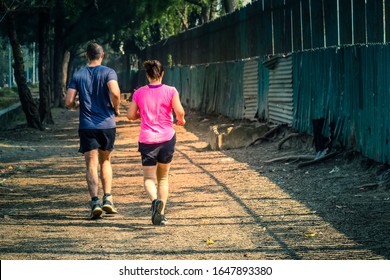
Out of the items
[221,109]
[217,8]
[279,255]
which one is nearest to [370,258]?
[279,255]

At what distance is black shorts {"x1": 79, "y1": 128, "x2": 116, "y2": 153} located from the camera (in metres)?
10.2

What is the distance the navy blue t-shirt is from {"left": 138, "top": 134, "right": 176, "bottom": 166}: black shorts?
0.71 meters

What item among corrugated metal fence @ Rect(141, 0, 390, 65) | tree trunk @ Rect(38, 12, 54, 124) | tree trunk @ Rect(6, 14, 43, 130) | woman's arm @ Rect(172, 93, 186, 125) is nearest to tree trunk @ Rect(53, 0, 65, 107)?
corrugated metal fence @ Rect(141, 0, 390, 65)

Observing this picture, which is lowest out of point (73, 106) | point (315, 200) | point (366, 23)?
point (315, 200)

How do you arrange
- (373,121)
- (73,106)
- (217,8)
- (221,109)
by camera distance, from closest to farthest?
(73,106)
(373,121)
(221,109)
(217,8)

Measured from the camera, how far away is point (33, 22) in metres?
43.5

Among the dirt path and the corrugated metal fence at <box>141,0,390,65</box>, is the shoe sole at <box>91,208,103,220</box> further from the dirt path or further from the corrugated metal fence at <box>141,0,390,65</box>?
the corrugated metal fence at <box>141,0,390,65</box>

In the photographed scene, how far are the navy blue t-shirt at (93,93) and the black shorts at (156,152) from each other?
2.32ft

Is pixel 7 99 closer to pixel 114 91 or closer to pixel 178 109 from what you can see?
pixel 114 91

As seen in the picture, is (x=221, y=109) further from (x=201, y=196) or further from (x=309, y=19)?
(x=201, y=196)

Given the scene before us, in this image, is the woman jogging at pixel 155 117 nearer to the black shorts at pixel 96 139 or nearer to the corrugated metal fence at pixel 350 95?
the black shorts at pixel 96 139

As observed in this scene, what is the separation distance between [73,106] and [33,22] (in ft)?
112

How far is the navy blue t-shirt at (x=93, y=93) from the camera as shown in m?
10.2

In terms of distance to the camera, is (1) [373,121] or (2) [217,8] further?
(2) [217,8]
